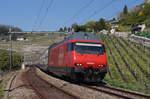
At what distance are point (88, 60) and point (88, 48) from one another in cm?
88

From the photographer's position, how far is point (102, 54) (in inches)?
619

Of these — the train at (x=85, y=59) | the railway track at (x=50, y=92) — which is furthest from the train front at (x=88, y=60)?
the railway track at (x=50, y=92)

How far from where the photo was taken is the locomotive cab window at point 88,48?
50.6 ft

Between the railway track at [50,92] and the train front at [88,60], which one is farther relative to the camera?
the train front at [88,60]

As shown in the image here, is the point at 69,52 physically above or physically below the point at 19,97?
above

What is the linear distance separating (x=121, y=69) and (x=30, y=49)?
41.1m

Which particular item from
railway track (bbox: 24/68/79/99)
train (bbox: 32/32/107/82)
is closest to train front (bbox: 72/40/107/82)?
train (bbox: 32/32/107/82)

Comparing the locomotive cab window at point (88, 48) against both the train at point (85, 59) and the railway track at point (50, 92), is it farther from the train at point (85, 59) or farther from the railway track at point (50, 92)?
the railway track at point (50, 92)

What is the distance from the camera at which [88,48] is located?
15.6 meters

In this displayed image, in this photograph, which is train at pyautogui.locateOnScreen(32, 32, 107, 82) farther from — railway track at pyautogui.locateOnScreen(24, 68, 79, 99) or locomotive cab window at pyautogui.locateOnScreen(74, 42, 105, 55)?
railway track at pyautogui.locateOnScreen(24, 68, 79, 99)

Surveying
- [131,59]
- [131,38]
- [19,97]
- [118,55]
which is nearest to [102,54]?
[19,97]

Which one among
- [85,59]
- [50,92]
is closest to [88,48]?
[85,59]

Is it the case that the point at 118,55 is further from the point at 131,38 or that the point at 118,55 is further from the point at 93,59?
the point at 93,59

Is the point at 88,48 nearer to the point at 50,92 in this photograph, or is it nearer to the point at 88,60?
the point at 88,60
